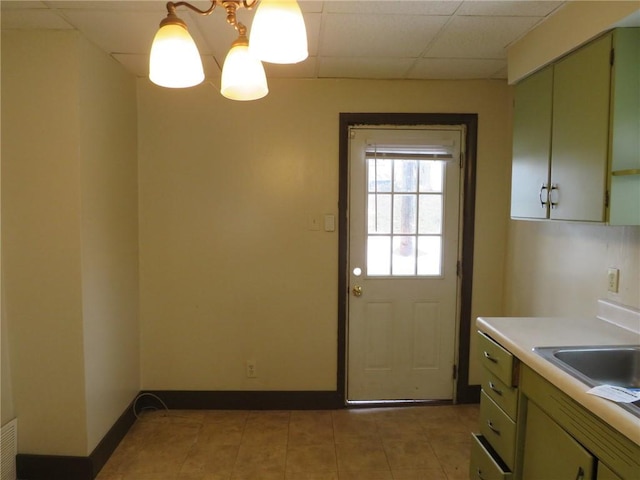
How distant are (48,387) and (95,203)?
40.0 inches

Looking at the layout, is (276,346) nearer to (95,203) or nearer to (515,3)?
(95,203)

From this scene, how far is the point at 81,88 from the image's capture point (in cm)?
206

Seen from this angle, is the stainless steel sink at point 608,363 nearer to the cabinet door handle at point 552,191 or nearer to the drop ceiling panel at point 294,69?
the cabinet door handle at point 552,191

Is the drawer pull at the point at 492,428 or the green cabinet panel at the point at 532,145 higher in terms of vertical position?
the green cabinet panel at the point at 532,145

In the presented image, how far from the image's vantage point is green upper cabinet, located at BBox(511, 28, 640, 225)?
1.50 metres

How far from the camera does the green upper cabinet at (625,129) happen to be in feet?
4.90

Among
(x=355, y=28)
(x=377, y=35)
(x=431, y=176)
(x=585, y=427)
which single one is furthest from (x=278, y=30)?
(x=431, y=176)

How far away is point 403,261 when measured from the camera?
2.93 m

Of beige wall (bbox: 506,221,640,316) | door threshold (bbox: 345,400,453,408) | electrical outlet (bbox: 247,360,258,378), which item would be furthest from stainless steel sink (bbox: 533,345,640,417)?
electrical outlet (bbox: 247,360,258,378)

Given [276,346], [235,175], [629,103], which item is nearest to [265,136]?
[235,175]

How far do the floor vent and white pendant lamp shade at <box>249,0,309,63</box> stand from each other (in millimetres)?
2326

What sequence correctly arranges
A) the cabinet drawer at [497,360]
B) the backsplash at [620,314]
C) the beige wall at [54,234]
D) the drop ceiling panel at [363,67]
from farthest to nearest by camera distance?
the drop ceiling panel at [363,67], the beige wall at [54,234], the backsplash at [620,314], the cabinet drawer at [497,360]

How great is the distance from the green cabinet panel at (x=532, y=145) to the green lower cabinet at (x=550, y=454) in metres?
0.95

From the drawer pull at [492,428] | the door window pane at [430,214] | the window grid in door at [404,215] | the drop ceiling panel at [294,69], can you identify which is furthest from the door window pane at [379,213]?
the drawer pull at [492,428]
